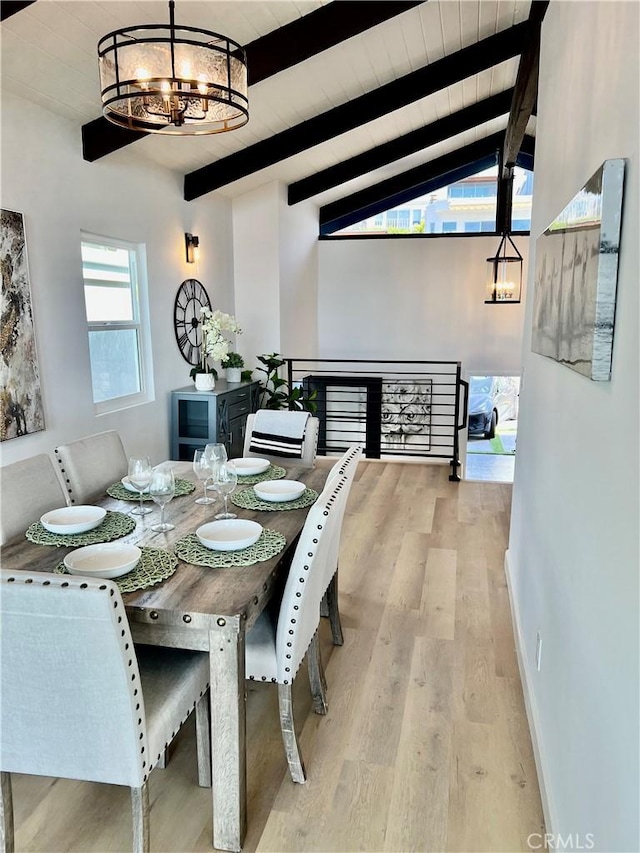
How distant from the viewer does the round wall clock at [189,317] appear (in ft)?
17.1

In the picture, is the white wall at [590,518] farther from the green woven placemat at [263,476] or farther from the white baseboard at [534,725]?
the green woven placemat at [263,476]

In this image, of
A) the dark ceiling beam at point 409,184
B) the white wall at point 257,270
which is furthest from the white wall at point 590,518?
the dark ceiling beam at point 409,184

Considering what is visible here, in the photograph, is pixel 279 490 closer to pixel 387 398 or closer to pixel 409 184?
pixel 409 184

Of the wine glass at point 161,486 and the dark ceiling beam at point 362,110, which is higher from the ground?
the dark ceiling beam at point 362,110

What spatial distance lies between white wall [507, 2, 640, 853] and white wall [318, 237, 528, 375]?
5312mm

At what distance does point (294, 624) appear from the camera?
1.88 metres

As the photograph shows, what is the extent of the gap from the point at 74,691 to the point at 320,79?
4.29 m

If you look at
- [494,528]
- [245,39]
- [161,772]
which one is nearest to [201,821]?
[161,772]

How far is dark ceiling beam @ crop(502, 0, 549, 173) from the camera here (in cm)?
321

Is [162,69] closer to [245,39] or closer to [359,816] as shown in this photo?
[245,39]

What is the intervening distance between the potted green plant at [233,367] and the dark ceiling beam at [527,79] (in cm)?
305

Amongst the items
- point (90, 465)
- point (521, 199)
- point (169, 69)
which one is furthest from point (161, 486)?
point (521, 199)

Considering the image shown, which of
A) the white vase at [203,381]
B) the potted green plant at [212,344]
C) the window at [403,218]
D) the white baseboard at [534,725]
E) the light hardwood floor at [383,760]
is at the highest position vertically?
the window at [403,218]

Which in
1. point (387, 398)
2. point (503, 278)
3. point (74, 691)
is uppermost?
point (503, 278)
